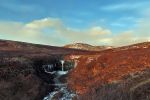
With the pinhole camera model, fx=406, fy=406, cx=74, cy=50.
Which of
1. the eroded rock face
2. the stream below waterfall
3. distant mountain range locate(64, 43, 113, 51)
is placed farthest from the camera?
distant mountain range locate(64, 43, 113, 51)

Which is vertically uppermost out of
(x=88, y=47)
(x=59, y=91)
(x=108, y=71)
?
(x=88, y=47)

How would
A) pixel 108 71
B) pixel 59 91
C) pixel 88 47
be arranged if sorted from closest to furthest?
pixel 108 71 < pixel 59 91 < pixel 88 47

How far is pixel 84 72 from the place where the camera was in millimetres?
41594

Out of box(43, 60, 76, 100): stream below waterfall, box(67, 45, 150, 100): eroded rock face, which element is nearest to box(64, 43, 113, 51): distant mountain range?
box(43, 60, 76, 100): stream below waterfall

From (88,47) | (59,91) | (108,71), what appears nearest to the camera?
(108,71)

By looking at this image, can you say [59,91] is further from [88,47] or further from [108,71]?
[88,47]

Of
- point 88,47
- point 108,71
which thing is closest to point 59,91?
point 108,71

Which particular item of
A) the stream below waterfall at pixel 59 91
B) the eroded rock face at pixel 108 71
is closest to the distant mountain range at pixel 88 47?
the stream below waterfall at pixel 59 91

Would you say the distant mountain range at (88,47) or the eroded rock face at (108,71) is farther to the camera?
the distant mountain range at (88,47)


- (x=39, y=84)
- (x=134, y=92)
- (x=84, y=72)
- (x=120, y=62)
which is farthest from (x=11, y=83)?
(x=134, y=92)

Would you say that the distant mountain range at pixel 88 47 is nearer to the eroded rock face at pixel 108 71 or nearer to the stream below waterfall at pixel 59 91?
the stream below waterfall at pixel 59 91

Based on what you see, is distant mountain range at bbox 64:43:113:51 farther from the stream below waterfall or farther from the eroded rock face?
the eroded rock face

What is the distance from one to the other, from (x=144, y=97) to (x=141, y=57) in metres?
17.5

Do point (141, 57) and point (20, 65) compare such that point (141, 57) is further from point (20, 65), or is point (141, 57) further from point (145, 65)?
point (20, 65)
